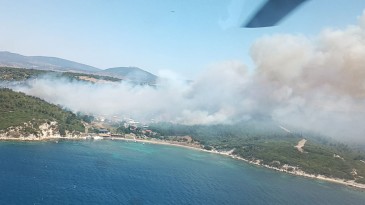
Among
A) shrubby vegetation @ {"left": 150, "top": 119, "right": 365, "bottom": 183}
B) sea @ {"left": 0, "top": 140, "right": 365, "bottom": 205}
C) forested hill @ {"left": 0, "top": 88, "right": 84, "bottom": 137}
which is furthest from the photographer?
shrubby vegetation @ {"left": 150, "top": 119, "right": 365, "bottom": 183}

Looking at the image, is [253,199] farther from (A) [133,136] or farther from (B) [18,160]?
(A) [133,136]

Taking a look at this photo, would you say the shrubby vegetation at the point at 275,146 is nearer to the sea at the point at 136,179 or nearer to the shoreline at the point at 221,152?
the shoreline at the point at 221,152

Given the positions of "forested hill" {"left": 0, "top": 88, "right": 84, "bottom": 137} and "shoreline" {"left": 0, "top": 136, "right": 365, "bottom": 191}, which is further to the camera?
"shoreline" {"left": 0, "top": 136, "right": 365, "bottom": 191}

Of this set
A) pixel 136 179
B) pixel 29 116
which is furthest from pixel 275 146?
pixel 29 116

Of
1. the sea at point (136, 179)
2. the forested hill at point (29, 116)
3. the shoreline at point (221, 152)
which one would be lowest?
the sea at point (136, 179)

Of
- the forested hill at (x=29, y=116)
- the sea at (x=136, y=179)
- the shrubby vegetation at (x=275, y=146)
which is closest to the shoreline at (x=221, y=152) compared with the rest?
the shrubby vegetation at (x=275, y=146)

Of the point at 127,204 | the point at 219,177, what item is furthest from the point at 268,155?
the point at 127,204

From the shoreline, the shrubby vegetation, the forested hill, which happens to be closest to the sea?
the shoreline

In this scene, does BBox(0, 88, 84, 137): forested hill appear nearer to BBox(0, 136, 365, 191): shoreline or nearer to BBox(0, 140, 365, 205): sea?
BBox(0, 136, 365, 191): shoreline
